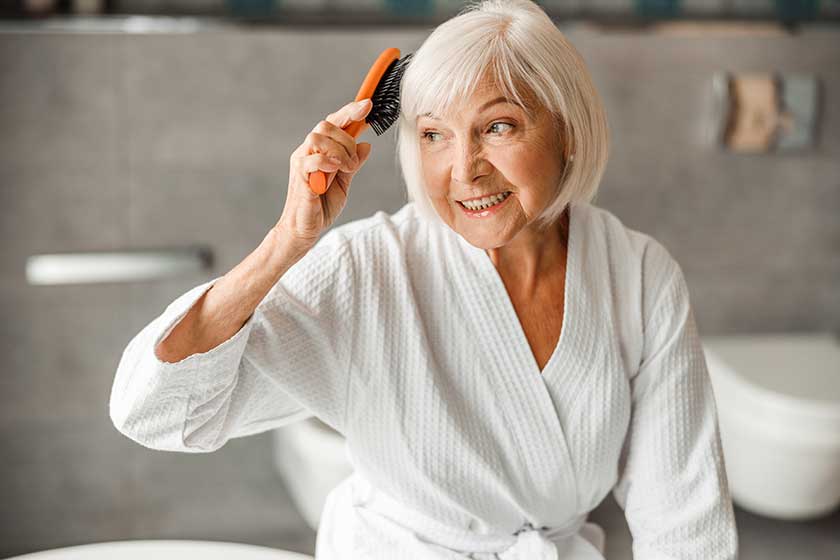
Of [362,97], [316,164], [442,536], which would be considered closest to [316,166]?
[316,164]

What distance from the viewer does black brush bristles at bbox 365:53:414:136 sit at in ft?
3.82

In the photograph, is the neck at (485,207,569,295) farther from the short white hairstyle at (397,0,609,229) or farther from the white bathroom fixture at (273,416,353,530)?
the white bathroom fixture at (273,416,353,530)

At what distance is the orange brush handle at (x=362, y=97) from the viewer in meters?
1.05

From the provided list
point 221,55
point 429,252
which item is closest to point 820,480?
point 429,252

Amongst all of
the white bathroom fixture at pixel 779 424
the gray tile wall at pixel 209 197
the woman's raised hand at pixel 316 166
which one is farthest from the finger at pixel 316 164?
the white bathroom fixture at pixel 779 424

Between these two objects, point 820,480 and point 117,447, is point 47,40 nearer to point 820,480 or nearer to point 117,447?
point 117,447

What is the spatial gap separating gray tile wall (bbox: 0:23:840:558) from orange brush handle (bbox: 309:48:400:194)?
3.98ft

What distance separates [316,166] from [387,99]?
173 millimetres

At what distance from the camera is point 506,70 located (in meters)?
1.12

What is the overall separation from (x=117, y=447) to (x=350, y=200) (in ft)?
2.77

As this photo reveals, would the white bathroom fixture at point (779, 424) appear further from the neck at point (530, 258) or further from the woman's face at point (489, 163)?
the woman's face at point (489, 163)

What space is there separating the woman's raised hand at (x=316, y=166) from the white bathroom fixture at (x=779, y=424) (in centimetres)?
155

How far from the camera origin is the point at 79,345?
2416 millimetres

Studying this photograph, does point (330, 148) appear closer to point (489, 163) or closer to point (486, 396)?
point (489, 163)
